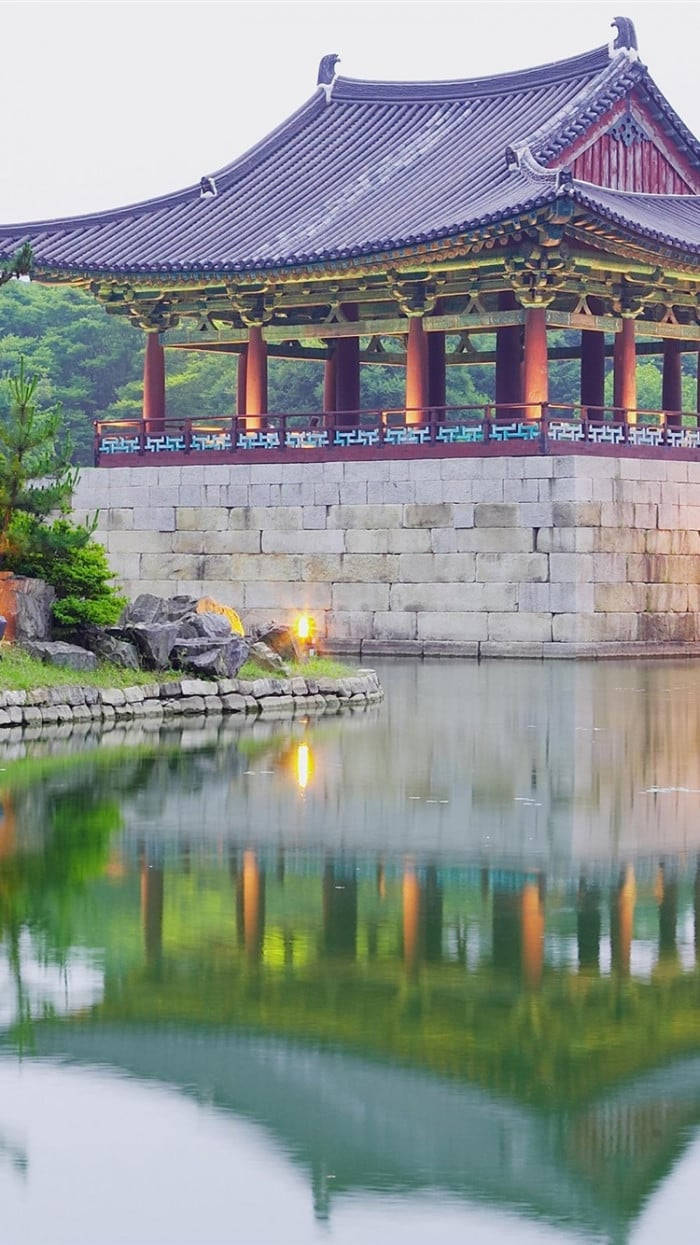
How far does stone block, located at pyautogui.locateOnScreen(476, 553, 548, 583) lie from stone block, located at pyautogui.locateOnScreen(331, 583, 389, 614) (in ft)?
6.56

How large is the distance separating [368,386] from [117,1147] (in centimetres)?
5776

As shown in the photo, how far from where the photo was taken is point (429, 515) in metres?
35.6

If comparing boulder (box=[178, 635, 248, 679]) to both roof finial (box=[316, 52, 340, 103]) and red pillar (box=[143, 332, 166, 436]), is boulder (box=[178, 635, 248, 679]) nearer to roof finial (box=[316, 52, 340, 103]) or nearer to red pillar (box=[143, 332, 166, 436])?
red pillar (box=[143, 332, 166, 436])

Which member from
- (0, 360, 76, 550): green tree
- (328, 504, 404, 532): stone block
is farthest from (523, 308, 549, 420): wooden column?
(0, 360, 76, 550): green tree

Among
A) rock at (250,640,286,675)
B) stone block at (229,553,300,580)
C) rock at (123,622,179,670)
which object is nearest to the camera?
rock at (123,622,179,670)

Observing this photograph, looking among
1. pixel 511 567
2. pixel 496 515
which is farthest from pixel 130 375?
pixel 511 567

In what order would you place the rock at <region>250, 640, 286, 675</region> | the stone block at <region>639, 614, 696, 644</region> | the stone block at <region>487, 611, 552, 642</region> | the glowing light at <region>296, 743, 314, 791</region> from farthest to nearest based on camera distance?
the stone block at <region>639, 614, 696, 644</region> < the stone block at <region>487, 611, 552, 642</region> < the rock at <region>250, 640, 286, 675</region> < the glowing light at <region>296, 743, 314, 791</region>

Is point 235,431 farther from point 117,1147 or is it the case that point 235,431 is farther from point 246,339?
point 117,1147

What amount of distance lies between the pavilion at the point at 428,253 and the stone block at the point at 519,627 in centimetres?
285

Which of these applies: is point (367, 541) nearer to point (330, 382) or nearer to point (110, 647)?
point (330, 382)

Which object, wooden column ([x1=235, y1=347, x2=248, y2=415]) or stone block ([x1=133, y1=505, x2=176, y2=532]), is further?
wooden column ([x1=235, y1=347, x2=248, y2=415])

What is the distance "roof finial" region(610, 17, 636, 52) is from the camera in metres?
38.5

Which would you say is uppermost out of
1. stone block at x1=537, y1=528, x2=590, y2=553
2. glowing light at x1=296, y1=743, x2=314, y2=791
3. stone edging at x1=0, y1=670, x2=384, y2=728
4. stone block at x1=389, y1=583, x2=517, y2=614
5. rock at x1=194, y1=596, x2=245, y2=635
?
stone block at x1=537, y1=528, x2=590, y2=553

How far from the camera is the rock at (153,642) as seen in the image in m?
23.5
